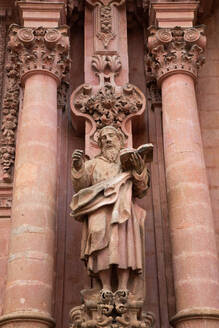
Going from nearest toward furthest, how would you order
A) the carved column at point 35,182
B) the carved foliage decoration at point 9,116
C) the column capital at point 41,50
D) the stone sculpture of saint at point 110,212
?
1. the stone sculpture of saint at point 110,212
2. the carved column at point 35,182
3. the column capital at point 41,50
4. the carved foliage decoration at point 9,116

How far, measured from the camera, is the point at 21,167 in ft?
27.0

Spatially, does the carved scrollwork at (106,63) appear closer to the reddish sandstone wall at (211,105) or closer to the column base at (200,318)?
the reddish sandstone wall at (211,105)

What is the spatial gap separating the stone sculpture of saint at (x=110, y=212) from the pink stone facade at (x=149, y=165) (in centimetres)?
70

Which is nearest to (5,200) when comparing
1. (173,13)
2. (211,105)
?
(211,105)

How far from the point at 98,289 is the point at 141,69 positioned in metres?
5.29

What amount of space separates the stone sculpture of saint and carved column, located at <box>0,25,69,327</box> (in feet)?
2.03

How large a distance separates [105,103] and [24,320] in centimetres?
410

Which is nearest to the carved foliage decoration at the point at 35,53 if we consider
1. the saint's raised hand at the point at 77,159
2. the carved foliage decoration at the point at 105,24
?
the carved foliage decoration at the point at 105,24

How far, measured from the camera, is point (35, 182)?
7.99 m

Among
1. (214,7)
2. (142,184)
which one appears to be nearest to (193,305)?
(142,184)

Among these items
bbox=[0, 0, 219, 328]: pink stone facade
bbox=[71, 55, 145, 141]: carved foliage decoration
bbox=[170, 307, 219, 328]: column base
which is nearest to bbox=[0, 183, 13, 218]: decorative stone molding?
bbox=[0, 0, 219, 328]: pink stone facade

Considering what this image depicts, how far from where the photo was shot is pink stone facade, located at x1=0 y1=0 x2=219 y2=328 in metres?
7.34

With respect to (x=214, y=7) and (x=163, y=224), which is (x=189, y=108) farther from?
(x=214, y=7)

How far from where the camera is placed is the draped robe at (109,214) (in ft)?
23.0
